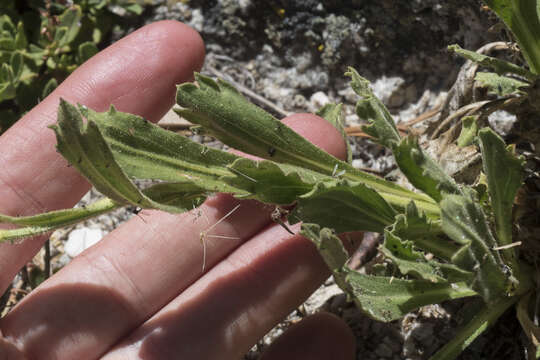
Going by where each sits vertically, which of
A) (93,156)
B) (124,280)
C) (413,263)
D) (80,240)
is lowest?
(80,240)

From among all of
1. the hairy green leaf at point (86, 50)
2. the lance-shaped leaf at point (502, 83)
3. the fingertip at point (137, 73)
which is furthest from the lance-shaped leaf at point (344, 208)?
the hairy green leaf at point (86, 50)

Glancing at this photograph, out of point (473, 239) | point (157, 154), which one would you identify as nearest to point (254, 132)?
point (157, 154)

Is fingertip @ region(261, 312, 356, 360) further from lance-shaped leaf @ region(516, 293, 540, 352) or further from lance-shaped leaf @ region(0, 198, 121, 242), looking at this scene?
lance-shaped leaf @ region(0, 198, 121, 242)

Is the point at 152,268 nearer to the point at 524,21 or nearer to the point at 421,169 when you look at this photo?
the point at 421,169

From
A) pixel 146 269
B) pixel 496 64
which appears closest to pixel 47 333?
pixel 146 269

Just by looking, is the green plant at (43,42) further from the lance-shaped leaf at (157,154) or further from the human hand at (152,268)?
the lance-shaped leaf at (157,154)

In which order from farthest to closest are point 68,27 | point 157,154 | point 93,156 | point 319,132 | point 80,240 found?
point 68,27 < point 80,240 < point 319,132 < point 157,154 < point 93,156
